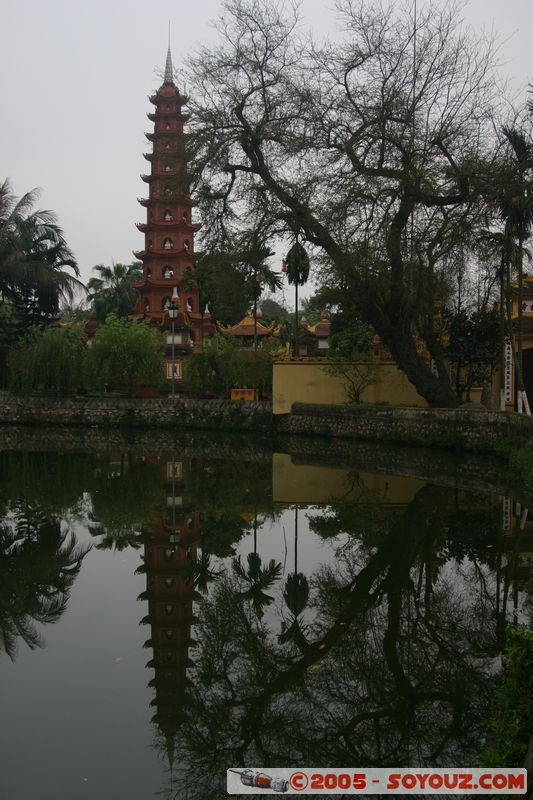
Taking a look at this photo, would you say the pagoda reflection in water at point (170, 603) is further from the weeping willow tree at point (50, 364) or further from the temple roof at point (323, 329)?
the temple roof at point (323, 329)

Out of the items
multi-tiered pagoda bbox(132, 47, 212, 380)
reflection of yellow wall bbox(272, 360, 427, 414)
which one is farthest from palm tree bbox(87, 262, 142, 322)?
reflection of yellow wall bbox(272, 360, 427, 414)

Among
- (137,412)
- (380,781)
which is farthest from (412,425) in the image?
(380,781)

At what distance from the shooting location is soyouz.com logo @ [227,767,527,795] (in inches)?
134

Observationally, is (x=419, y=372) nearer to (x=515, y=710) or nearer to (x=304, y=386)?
(x=304, y=386)

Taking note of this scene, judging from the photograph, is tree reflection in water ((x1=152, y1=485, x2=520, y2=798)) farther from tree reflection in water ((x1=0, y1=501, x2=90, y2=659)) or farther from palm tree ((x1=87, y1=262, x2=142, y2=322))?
palm tree ((x1=87, y1=262, x2=142, y2=322))

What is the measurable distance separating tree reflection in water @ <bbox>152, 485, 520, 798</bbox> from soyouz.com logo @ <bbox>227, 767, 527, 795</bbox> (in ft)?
1.49

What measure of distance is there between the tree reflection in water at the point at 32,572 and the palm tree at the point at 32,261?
27.4m

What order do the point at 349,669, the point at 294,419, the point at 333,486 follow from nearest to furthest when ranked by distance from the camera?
the point at 349,669 → the point at 333,486 → the point at 294,419

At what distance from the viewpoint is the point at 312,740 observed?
4.65m

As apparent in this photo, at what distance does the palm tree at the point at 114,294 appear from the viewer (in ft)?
159

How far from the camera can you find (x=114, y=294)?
4919 cm

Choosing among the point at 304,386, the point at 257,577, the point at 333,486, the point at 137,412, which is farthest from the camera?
the point at 137,412

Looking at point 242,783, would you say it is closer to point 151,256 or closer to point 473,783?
point 473,783

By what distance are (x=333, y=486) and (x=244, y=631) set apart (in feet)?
28.2
